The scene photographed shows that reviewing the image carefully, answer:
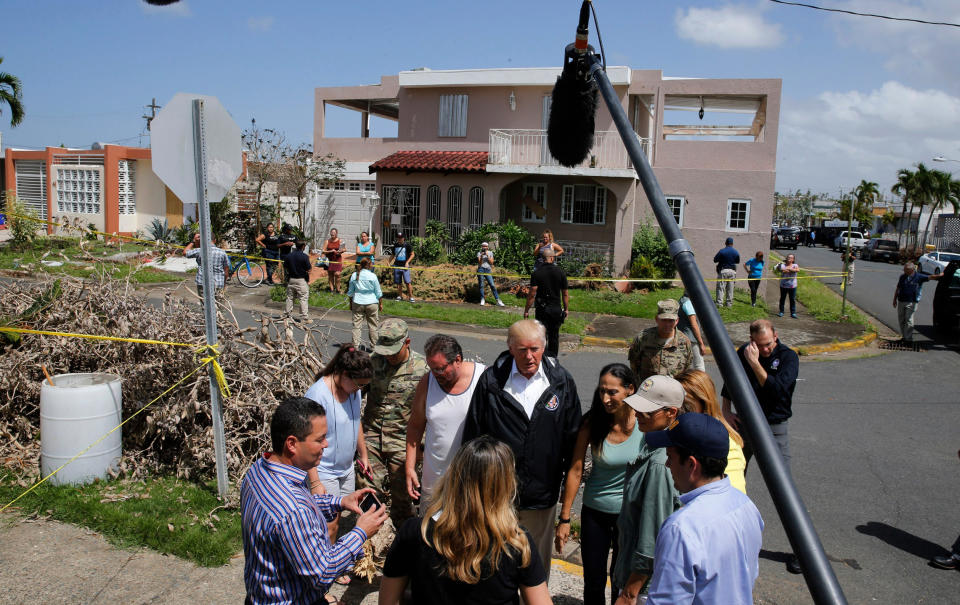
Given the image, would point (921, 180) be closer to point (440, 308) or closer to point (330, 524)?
point (440, 308)

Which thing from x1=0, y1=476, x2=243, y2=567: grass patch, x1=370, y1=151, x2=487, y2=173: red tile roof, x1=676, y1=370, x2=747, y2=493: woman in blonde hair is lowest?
x1=0, y1=476, x2=243, y2=567: grass patch

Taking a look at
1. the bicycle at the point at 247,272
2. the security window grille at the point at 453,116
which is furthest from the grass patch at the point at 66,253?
the security window grille at the point at 453,116

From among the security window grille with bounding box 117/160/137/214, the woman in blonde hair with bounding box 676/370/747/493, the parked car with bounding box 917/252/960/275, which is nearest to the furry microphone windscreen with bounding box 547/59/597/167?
the woman in blonde hair with bounding box 676/370/747/493

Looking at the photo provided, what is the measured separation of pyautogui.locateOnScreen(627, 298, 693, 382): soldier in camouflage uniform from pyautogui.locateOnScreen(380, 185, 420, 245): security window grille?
17613mm

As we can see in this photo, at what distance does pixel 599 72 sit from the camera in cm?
286

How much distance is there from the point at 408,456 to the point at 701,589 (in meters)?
2.27

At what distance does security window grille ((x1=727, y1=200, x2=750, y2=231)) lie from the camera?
2047cm

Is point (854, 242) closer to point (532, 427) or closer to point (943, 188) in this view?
point (943, 188)

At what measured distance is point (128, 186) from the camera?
28859mm

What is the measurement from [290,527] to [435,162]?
68.1 ft

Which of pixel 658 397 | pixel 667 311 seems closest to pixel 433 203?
pixel 667 311

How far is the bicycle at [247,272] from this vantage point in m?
17.9

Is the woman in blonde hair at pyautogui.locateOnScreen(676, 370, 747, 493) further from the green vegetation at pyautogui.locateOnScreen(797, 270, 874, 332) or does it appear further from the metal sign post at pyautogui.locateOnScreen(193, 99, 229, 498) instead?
the green vegetation at pyautogui.locateOnScreen(797, 270, 874, 332)

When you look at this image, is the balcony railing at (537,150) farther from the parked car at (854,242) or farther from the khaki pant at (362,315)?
the parked car at (854,242)
